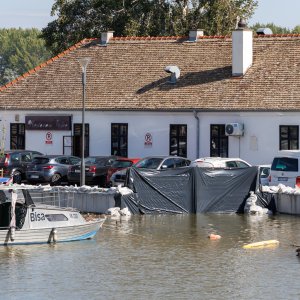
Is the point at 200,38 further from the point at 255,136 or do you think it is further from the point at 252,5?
the point at 252,5

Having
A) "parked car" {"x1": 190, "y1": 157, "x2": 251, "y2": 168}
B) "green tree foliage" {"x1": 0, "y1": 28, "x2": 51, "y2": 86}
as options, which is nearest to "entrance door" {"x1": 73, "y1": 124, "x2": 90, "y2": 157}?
"parked car" {"x1": 190, "y1": 157, "x2": 251, "y2": 168}

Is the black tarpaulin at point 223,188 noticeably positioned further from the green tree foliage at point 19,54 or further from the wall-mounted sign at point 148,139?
the green tree foliage at point 19,54

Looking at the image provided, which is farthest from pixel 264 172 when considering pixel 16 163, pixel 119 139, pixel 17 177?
pixel 16 163

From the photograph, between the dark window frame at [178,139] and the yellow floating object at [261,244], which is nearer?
the yellow floating object at [261,244]

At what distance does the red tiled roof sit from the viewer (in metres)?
55.6

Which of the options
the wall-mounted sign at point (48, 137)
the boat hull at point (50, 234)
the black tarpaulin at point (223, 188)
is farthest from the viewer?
the wall-mounted sign at point (48, 137)

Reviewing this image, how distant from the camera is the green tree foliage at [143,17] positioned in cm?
7431

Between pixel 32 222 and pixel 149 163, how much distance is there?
15.5 m

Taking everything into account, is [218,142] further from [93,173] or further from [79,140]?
[79,140]

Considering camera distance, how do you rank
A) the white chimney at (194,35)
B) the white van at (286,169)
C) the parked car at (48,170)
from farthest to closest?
the white chimney at (194,35) → the parked car at (48,170) → the white van at (286,169)

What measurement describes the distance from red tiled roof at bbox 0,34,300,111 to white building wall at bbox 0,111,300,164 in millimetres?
524

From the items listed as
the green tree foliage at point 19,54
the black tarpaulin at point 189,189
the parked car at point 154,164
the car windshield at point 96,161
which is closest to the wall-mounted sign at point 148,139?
the car windshield at point 96,161

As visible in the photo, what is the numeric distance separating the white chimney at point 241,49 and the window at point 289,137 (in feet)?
14.7

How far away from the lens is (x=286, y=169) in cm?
4462
